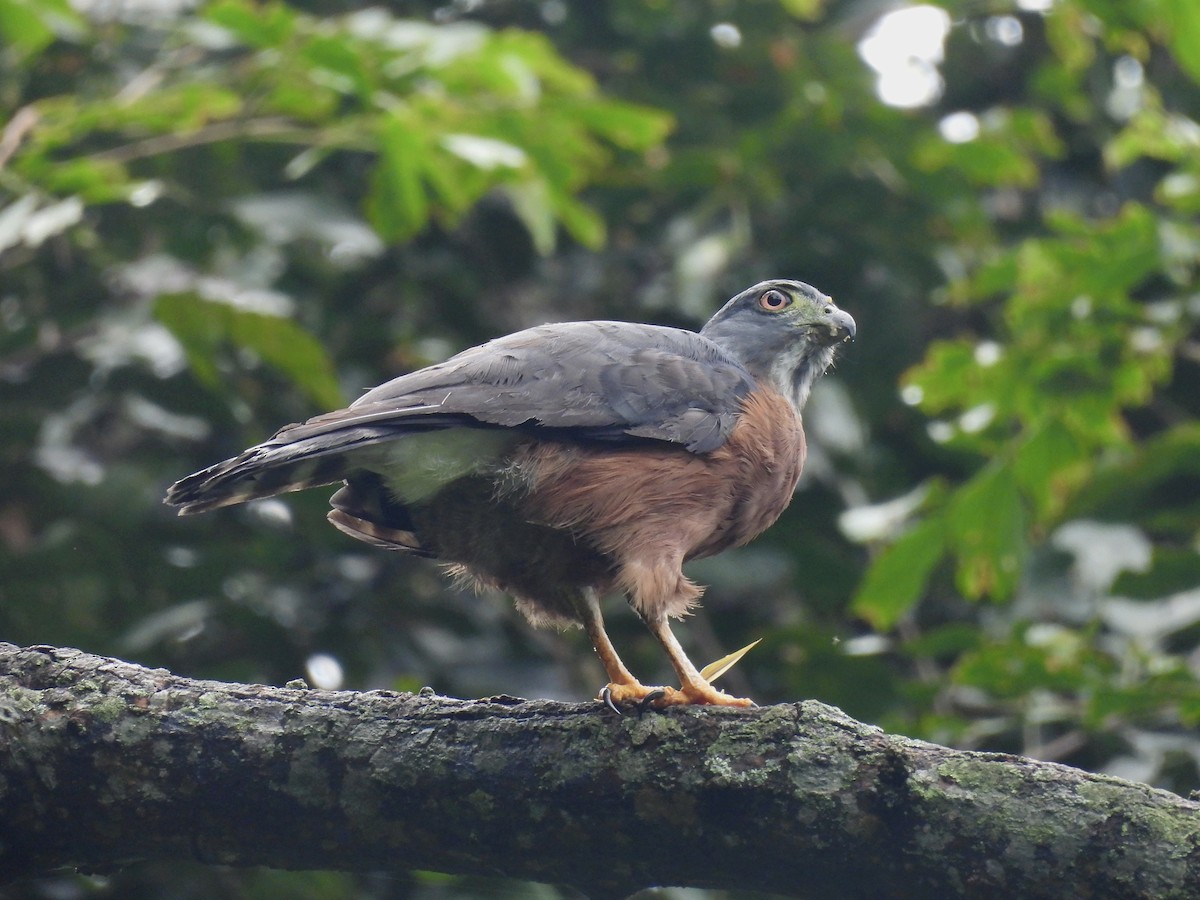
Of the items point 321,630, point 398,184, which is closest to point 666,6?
point 398,184

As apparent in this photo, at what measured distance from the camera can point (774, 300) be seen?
4.87 metres

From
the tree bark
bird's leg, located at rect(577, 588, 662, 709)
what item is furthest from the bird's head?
the tree bark

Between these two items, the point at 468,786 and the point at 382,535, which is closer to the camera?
the point at 468,786

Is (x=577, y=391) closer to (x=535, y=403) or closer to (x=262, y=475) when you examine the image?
(x=535, y=403)

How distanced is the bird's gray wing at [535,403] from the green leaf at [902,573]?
2.98 ft

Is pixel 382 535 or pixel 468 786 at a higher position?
pixel 468 786

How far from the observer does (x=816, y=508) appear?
6105mm

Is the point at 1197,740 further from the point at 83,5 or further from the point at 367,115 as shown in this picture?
the point at 83,5

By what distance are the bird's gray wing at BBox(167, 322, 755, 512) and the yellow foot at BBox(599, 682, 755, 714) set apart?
0.76 m

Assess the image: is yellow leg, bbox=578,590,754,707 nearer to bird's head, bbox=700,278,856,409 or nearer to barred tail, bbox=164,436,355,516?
barred tail, bbox=164,436,355,516

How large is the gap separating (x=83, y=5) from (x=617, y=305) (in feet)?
9.77

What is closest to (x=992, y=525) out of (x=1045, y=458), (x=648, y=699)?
(x=1045, y=458)

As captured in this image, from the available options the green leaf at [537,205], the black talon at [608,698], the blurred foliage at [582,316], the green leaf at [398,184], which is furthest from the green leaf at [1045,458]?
the green leaf at [398,184]

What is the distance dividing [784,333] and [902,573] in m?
0.97
